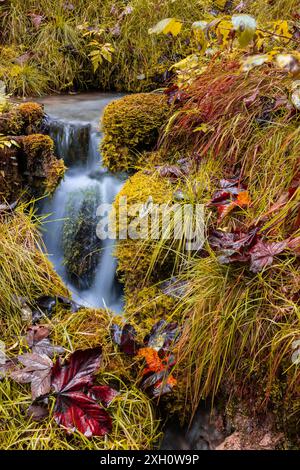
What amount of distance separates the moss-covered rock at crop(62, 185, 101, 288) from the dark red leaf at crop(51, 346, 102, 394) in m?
0.93

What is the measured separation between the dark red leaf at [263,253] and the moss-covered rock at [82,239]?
1.23 meters

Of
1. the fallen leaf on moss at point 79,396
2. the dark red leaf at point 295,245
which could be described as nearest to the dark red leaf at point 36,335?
the fallen leaf on moss at point 79,396

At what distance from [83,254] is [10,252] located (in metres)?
0.55

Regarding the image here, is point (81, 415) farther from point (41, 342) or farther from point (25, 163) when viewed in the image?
point (25, 163)

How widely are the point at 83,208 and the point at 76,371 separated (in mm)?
1325

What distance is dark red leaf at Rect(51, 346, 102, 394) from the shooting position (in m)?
2.05

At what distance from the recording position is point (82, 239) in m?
3.08

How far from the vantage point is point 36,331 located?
93.7 inches

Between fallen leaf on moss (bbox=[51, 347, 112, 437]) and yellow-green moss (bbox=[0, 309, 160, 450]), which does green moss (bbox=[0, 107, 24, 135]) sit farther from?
fallen leaf on moss (bbox=[51, 347, 112, 437])

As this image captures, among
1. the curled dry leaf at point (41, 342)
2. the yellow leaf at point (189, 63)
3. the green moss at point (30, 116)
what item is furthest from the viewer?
the green moss at point (30, 116)

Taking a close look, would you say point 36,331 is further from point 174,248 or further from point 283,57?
point 283,57

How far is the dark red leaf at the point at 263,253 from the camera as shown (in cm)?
202

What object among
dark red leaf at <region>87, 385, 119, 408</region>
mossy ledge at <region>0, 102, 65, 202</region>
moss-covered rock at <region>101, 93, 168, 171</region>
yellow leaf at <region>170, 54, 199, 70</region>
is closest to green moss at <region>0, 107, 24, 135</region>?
mossy ledge at <region>0, 102, 65, 202</region>

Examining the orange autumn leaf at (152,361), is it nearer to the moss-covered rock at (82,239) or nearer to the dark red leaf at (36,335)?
the dark red leaf at (36,335)
